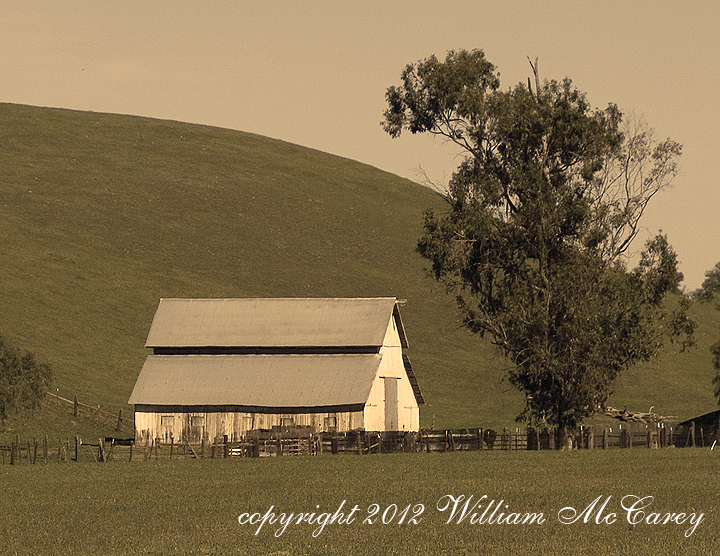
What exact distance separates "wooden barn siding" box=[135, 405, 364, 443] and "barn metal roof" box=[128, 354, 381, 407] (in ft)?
1.98

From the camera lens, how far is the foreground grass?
930 inches

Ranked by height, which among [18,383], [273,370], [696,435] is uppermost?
[273,370]

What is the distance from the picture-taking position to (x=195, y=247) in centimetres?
12050

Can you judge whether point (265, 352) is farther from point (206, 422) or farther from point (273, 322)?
point (206, 422)

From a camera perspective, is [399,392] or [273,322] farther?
[273,322]

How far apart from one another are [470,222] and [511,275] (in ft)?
10.9

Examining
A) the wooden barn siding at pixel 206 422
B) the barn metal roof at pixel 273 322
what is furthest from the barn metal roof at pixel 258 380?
the barn metal roof at pixel 273 322

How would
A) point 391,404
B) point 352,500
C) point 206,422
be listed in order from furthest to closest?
point 391,404 → point 206,422 → point 352,500

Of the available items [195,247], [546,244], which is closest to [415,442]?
[546,244]

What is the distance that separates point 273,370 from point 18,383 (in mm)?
15285

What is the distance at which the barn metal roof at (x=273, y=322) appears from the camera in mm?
71875

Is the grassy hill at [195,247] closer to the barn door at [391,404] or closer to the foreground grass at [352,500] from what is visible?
the barn door at [391,404]

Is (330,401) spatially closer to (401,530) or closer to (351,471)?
(351,471)

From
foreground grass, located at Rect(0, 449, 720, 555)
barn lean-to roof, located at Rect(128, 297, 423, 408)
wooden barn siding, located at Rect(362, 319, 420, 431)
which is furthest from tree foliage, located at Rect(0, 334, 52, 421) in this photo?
wooden barn siding, located at Rect(362, 319, 420, 431)
